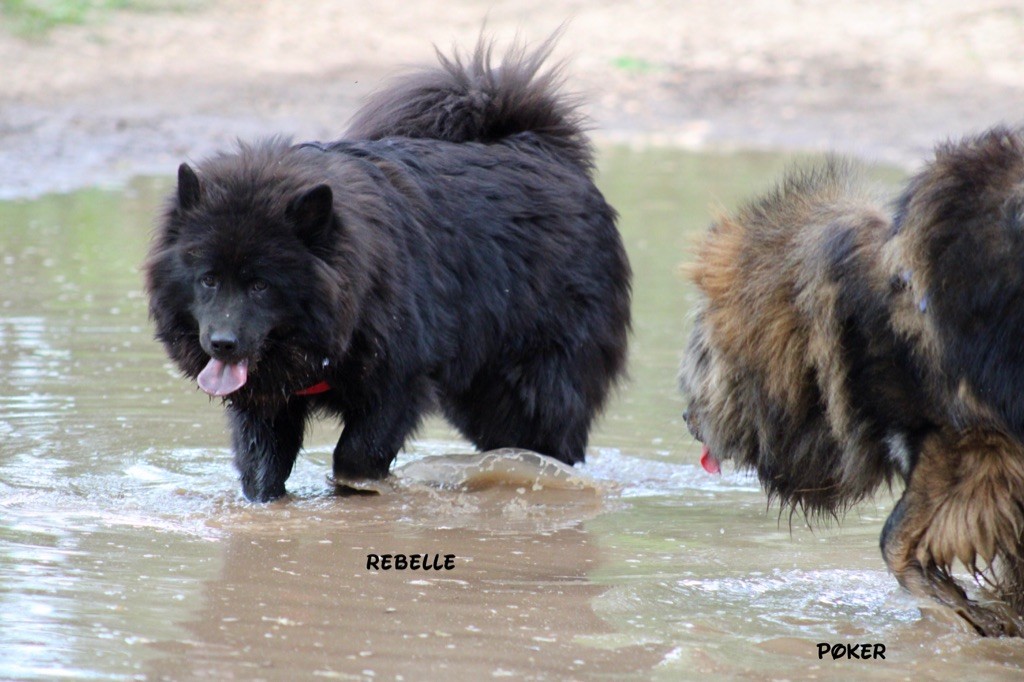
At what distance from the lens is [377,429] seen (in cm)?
535

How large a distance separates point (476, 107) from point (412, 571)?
96.3 inches

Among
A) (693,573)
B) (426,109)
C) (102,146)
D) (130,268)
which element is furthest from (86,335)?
(102,146)

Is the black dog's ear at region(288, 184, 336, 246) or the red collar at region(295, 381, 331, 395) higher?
the black dog's ear at region(288, 184, 336, 246)

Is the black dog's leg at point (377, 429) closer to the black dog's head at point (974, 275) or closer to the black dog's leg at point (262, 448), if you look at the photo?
the black dog's leg at point (262, 448)

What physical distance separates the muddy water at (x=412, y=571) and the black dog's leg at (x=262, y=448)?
12 centimetres

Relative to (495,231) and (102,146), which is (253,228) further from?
(102,146)

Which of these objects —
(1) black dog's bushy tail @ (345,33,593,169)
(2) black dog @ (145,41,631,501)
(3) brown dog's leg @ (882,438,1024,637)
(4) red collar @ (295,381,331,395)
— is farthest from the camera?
(1) black dog's bushy tail @ (345,33,593,169)

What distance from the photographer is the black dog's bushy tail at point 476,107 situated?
20.0ft

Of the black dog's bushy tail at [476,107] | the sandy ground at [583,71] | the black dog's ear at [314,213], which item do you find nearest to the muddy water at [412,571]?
the black dog's ear at [314,213]

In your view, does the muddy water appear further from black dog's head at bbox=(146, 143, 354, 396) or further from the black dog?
black dog's head at bbox=(146, 143, 354, 396)

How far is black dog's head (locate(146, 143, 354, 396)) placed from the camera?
189 inches

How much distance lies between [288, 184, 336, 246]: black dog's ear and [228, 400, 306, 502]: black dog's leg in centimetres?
79

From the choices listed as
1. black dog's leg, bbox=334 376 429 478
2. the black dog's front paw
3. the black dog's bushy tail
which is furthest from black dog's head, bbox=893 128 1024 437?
the black dog's front paw

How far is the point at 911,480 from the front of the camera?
394 cm
